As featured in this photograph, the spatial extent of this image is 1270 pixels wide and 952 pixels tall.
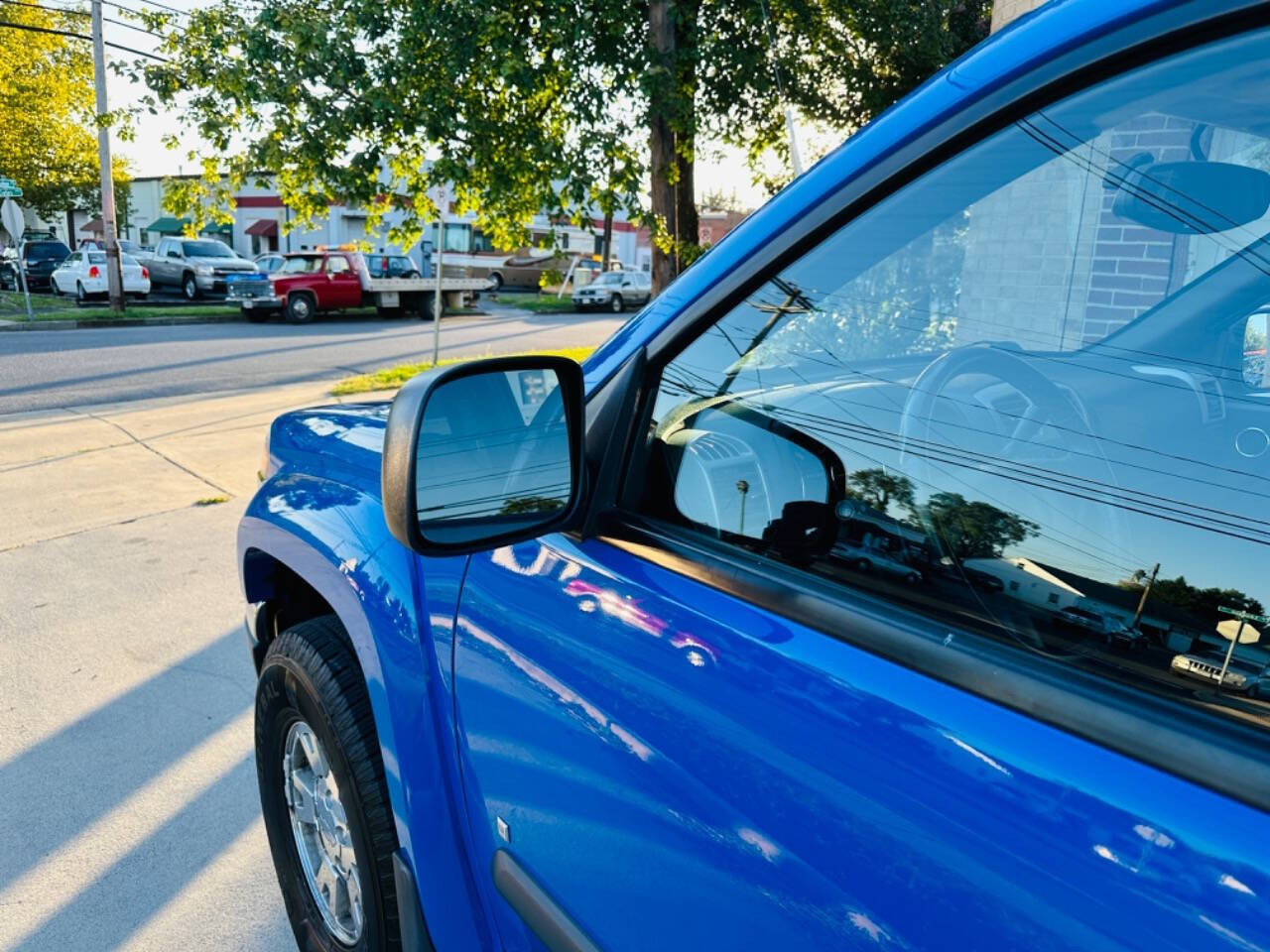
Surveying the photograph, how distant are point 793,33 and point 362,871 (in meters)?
8.86

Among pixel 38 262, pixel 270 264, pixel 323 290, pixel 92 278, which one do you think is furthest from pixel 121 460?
pixel 38 262

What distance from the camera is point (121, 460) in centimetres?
771

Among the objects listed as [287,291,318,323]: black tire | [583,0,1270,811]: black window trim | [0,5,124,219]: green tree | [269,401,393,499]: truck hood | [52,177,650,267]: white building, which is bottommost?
[287,291,318,323]: black tire

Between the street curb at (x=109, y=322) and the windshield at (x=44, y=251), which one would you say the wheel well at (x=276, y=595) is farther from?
the windshield at (x=44, y=251)

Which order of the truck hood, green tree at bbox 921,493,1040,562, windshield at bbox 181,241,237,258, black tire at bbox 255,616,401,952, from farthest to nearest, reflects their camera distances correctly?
windshield at bbox 181,241,237,258
the truck hood
black tire at bbox 255,616,401,952
green tree at bbox 921,493,1040,562

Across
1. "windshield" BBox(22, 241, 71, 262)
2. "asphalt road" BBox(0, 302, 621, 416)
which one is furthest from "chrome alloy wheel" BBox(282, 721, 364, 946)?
"windshield" BBox(22, 241, 71, 262)

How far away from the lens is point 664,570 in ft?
4.20

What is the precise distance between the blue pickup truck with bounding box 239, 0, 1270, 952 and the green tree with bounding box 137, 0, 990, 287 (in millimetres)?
6299

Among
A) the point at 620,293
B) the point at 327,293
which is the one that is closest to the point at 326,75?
the point at 327,293

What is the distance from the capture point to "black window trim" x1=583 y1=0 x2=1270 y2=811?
828 mm

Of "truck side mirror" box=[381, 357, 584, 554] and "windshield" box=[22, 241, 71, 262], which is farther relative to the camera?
"windshield" box=[22, 241, 71, 262]

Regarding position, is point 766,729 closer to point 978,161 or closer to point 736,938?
point 736,938

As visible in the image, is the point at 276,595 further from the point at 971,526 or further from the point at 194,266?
the point at 194,266

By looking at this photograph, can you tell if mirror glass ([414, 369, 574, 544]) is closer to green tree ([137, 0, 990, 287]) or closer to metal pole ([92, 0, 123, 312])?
green tree ([137, 0, 990, 287])
